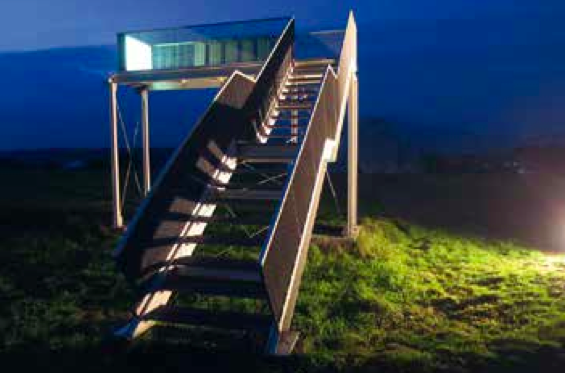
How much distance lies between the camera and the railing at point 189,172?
15.7 feet

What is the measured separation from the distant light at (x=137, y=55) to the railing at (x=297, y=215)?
5.03m

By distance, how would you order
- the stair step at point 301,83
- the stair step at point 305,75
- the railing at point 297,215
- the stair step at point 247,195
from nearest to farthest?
1. the railing at point 297,215
2. the stair step at point 247,195
3. the stair step at point 301,83
4. the stair step at point 305,75

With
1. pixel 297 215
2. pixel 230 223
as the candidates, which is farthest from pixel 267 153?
pixel 297 215

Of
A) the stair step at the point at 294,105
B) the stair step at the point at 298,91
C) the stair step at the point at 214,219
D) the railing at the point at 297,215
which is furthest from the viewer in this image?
the stair step at the point at 298,91

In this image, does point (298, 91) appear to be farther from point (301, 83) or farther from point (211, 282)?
point (211, 282)

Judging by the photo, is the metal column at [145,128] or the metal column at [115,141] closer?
the metal column at [115,141]

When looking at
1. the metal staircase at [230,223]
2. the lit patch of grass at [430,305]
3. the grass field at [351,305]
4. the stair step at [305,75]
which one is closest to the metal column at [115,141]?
the grass field at [351,305]

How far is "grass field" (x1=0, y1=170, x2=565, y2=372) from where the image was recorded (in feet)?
15.3

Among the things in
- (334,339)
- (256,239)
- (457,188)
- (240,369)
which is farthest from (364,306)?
(457,188)

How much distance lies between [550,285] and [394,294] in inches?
91.4

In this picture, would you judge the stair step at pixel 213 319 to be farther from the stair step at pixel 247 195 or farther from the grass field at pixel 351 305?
the stair step at pixel 247 195

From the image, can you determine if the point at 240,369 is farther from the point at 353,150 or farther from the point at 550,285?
the point at 353,150

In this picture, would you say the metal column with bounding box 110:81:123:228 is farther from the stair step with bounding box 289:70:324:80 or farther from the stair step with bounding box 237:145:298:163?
the stair step with bounding box 237:145:298:163

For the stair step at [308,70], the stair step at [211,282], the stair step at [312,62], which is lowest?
the stair step at [211,282]
